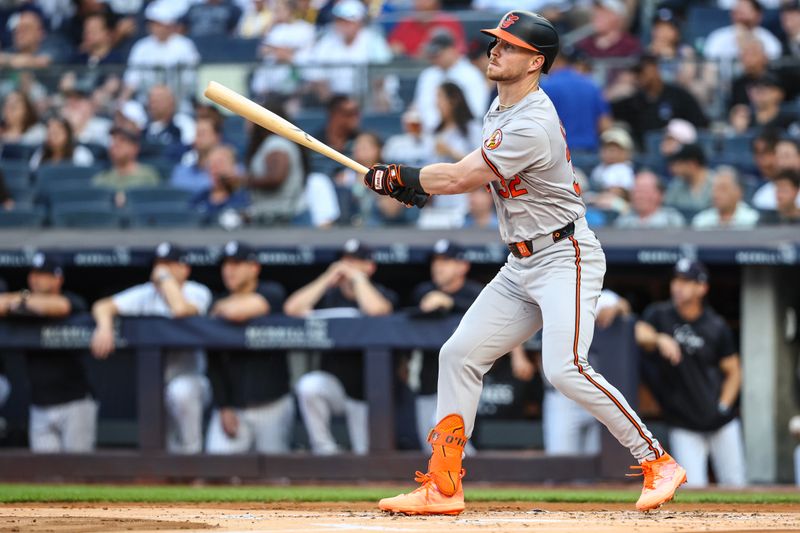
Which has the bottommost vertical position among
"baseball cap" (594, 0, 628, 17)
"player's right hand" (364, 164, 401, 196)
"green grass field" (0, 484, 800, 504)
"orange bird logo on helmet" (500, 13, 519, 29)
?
"green grass field" (0, 484, 800, 504)

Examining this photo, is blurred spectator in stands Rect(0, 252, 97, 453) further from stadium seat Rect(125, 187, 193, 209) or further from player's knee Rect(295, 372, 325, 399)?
player's knee Rect(295, 372, 325, 399)

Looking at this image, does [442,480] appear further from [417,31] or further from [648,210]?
[417,31]

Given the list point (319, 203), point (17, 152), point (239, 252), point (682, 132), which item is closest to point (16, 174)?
point (17, 152)

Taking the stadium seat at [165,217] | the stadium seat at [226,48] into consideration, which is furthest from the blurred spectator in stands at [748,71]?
the stadium seat at [226,48]

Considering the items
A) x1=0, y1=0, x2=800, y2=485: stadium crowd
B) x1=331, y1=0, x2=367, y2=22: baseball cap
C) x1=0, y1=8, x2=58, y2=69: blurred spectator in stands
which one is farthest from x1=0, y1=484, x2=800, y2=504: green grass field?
x1=0, y1=8, x2=58, y2=69: blurred spectator in stands

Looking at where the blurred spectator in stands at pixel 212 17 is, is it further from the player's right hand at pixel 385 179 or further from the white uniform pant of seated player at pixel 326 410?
the player's right hand at pixel 385 179

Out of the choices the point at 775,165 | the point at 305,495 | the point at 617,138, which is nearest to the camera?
the point at 305,495
